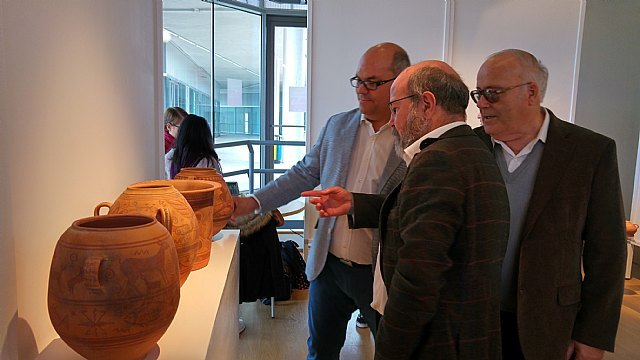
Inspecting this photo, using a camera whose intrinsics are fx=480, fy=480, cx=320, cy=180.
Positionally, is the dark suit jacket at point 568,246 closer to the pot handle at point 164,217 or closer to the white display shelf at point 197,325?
the white display shelf at point 197,325

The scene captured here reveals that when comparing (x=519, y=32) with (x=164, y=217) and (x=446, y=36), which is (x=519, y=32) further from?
(x=164, y=217)

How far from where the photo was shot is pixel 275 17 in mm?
5258

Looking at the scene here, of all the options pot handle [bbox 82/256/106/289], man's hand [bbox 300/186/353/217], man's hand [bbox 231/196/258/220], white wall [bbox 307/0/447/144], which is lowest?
man's hand [bbox 231/196/258/220]

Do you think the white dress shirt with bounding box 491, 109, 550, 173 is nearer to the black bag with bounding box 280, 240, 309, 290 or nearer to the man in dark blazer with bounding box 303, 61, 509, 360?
the man in dark blazer with bounding box 303, 61, 509, 360

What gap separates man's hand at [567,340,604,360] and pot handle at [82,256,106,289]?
4.63 ft

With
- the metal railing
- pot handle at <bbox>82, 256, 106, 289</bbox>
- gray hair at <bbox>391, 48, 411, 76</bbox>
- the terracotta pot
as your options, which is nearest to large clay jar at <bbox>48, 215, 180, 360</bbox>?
pot handle at <bbox>82, 256, 106, 289</bbox>

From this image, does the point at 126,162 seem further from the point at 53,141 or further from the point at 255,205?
the point at 255,205

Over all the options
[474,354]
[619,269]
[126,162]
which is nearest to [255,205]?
[126,162]

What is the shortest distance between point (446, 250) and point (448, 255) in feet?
0.18

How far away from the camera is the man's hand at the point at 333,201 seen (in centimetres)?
166

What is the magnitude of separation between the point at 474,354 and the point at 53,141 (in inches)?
41.8

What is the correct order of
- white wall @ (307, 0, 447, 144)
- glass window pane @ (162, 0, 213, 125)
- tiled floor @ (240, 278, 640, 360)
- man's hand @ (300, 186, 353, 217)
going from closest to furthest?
man's hand @ (300, 186, 353, 217), tiled floor @ (240, 278, 640, 360), white wall @ (307, 0, 447, 144), glass window pane @ (162, 0, 213, 125)

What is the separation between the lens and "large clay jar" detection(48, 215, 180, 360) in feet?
2.11

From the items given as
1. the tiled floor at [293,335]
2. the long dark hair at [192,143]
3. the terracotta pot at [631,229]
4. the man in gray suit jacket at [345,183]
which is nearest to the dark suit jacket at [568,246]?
the man in gray suit jacket at [345,183]
